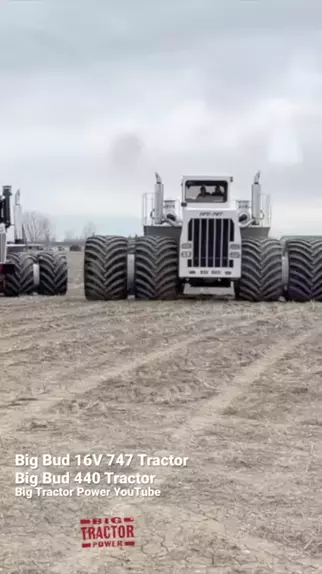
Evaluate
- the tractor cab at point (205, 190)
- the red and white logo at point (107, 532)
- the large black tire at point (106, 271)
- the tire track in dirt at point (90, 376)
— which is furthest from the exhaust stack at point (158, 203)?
the red and white logo at point (107, 532)

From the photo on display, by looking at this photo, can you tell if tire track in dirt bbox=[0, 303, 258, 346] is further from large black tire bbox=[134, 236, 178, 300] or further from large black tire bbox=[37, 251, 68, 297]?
large black tire bbox=[37, 251, 68, 297]

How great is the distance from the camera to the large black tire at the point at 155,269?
56.0 ft

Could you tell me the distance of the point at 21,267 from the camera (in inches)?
798

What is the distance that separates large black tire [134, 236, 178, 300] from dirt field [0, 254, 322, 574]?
5068 millimetres

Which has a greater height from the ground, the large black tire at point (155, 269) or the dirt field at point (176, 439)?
the large black tire at point (155, 269)

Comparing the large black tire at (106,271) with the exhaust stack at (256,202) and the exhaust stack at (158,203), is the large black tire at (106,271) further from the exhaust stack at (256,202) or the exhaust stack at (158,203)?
the exhaust stack at (256,202)

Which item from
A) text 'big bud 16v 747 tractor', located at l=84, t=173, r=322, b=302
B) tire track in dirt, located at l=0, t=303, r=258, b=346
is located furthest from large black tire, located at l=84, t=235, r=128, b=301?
tire track in dirt, located at l=0, t=303, r=258, b=346

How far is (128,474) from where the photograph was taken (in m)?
5.23

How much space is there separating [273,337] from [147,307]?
4571 millimetres

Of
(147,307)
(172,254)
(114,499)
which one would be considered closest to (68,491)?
(114,499)

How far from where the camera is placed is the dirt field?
4.07 m

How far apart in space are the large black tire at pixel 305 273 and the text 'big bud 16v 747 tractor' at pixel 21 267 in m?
6.38

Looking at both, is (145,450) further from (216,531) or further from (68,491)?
(216,531)

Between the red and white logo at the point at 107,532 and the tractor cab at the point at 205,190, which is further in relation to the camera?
the tractor cab at the point at 205,190
